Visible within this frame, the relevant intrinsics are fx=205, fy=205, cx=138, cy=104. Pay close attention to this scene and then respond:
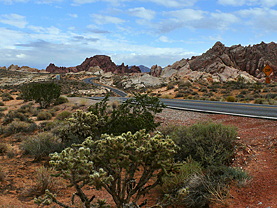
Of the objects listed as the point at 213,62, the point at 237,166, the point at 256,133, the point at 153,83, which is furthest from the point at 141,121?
the point at 213,62

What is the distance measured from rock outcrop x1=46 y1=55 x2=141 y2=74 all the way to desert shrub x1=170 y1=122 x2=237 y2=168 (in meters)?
158

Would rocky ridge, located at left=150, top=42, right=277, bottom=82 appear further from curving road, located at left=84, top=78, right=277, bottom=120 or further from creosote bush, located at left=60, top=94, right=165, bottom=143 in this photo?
creosote bush, located at left=60, top=94, right=165, bottom=143

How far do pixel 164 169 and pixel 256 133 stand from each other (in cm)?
611

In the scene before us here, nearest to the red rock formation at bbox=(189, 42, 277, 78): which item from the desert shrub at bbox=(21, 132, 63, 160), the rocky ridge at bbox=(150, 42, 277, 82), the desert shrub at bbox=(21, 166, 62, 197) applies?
the rocky ridge at bbox=(150, 42, 277, 82)

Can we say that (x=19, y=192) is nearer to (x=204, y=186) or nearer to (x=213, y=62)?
(x=204, y=186)

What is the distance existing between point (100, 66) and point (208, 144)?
538 ft

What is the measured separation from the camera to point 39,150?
7375 mm

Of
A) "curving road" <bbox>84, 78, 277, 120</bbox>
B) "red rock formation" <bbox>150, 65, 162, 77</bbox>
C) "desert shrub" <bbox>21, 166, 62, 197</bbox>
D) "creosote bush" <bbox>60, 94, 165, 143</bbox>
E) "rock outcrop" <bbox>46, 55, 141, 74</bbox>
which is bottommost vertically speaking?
"desert shrub" <bbox>21, 166, 62, 197</bbox>

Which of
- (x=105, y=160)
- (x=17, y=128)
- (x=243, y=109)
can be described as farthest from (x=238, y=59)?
(x=105, y=160)

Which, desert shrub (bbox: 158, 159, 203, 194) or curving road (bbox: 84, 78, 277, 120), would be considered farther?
curving road (bbox: 84, 78, 277, 120)

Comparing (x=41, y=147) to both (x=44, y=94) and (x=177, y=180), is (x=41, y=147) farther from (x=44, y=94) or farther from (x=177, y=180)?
(x=44, y=94)

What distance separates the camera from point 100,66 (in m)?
164

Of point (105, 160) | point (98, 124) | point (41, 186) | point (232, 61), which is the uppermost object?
point (232, 61)

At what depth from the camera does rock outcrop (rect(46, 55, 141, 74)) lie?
161762 millimetres
